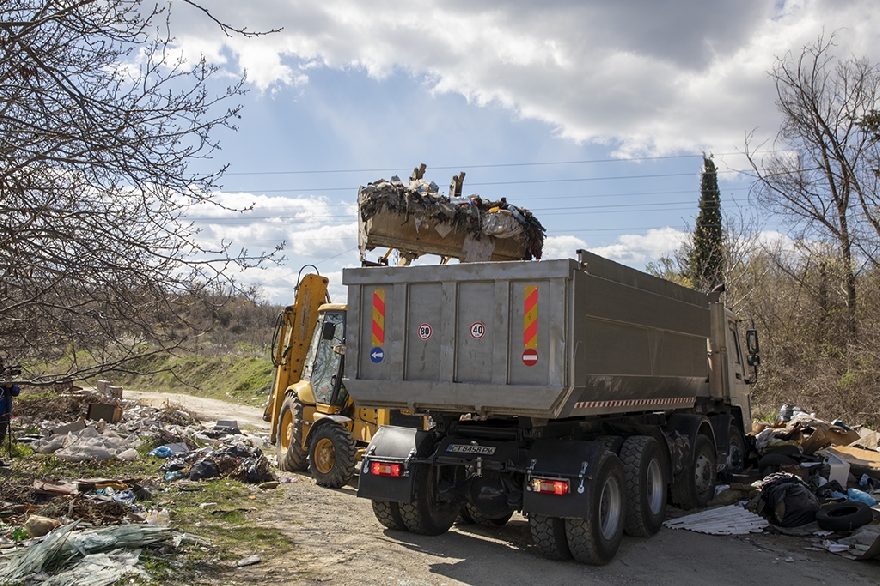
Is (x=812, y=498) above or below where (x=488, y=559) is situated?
above

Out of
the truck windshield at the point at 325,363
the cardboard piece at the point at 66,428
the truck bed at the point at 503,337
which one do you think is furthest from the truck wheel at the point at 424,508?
the cardboard piece at the point at 66,428

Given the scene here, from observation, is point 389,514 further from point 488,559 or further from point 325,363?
point 325,363

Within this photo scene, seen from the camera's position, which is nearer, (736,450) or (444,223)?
(444,223)

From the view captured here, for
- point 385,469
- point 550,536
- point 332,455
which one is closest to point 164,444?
point 332,455

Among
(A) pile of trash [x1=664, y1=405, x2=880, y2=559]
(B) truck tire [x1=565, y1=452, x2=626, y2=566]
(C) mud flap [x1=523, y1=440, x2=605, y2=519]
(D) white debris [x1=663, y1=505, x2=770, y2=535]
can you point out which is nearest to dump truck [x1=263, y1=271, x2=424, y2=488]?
(C) mud flap [x1=523, y1=440, x2=605, y2=519]

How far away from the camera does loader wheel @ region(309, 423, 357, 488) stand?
367 inches

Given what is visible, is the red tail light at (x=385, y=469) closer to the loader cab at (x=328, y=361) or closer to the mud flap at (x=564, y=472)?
Result: the mud flap at (x=564, y=472)

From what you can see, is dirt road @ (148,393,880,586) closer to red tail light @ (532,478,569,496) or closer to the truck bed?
red tail light @ (532,478,569,496)

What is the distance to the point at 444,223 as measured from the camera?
8836 mm

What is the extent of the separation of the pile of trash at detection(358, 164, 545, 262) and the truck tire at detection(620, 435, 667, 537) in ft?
9.80

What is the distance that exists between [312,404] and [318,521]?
3.13 m

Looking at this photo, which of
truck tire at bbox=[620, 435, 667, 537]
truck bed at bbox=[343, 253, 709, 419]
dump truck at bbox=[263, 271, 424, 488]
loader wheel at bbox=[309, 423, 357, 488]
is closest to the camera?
truck bed at bbox=[343, 253, 709, 419]

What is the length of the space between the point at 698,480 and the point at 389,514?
4.39 m

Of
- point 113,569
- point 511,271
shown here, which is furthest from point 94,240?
point 511,271
